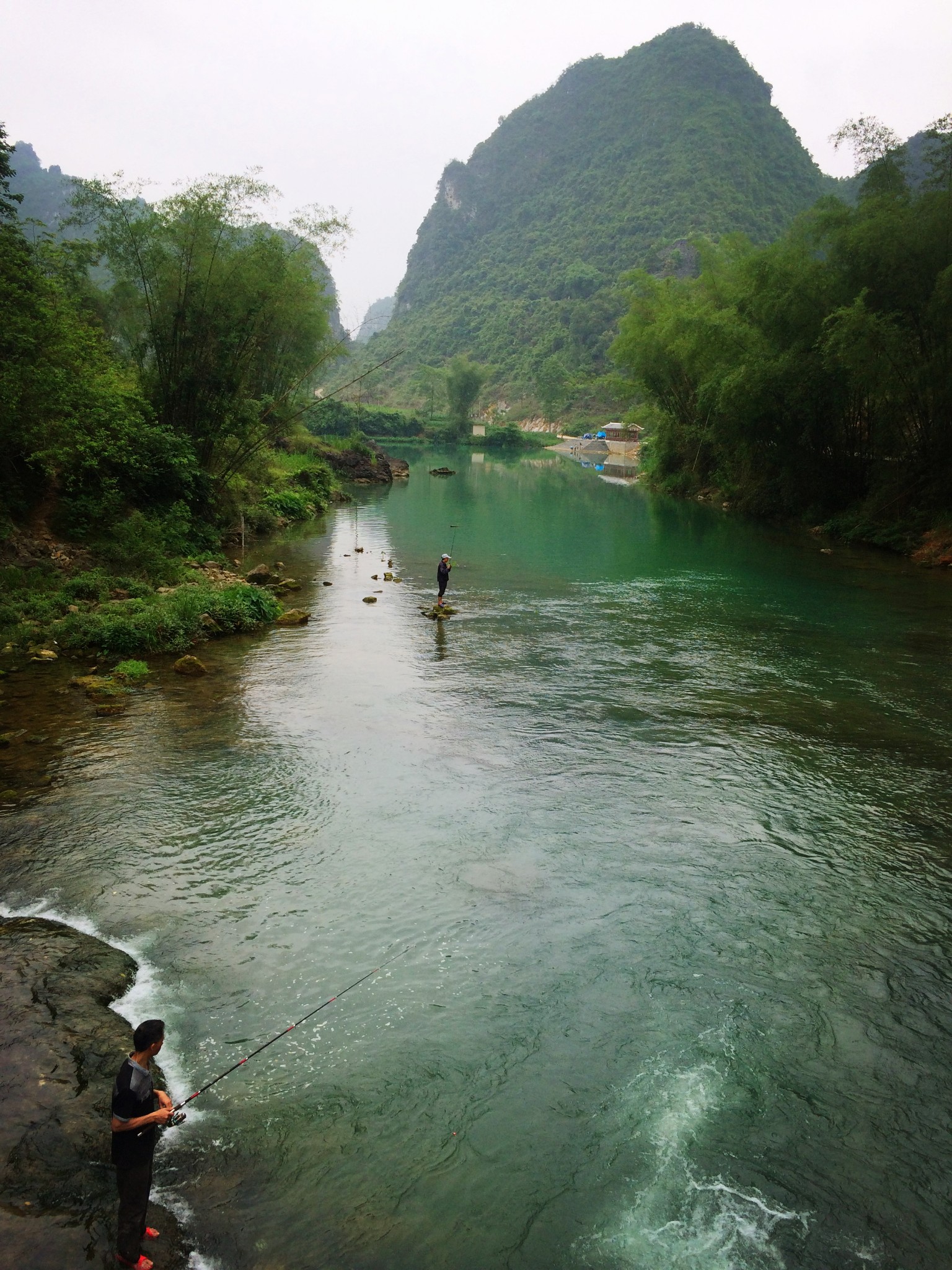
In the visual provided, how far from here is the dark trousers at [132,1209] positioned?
4473 mm

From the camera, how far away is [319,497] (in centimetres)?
4416

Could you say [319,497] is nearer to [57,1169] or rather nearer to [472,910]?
[472,910]

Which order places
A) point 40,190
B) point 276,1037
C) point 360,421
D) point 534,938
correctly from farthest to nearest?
point 40,190
point 360,421
point 534,938
point 276,1037

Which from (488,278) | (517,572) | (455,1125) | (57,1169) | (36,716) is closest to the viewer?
(57,1169)

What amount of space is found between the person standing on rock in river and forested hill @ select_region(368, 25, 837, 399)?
138 meters

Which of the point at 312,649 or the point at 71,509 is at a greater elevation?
the point at 71,509

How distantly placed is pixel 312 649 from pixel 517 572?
453 inches

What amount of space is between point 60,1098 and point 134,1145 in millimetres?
1543

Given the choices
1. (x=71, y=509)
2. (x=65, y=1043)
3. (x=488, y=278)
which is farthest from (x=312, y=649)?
(x=488, y=278)

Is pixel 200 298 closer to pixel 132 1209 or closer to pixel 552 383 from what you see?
pixel 132 1209

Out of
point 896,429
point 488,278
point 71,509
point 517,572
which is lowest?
point 517,572

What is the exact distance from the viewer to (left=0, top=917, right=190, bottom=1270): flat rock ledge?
4.66m

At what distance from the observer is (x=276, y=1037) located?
21.3 ft

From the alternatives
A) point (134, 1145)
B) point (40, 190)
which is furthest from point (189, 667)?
point (40, 190)
